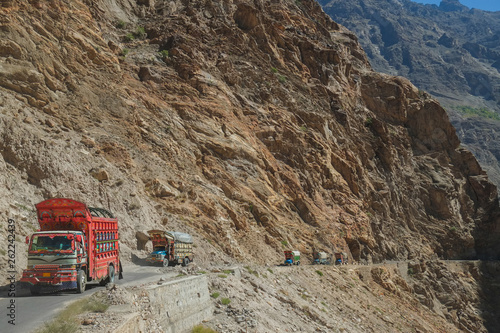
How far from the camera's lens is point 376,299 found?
1239 inches

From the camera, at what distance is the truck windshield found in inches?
466

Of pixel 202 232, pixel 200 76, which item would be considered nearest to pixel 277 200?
pixel 202 232

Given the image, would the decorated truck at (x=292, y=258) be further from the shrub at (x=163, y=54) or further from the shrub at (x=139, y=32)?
the shrub at (x=139, y=32)

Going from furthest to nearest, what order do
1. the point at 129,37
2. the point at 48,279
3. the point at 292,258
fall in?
the point at 129,37 < the point at 292,258 < the point at 48,279

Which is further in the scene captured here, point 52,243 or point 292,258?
point 292,258

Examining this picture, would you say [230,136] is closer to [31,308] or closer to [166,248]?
[166,248]

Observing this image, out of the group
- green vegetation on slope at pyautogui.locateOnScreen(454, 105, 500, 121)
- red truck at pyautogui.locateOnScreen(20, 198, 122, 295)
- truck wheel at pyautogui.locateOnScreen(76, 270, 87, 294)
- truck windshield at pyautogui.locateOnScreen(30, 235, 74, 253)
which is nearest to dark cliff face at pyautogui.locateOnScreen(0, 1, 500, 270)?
red truck at pyautogui.locateOnScreen(20, 198, 122, 295)

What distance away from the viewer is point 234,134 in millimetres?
35656

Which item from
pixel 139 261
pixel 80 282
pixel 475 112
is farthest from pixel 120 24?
pixel 475 112

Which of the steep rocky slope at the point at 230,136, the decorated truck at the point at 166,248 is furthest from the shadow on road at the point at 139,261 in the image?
the decorated truck at the point at 166,248

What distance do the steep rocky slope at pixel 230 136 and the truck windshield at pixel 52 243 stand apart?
11.1ft

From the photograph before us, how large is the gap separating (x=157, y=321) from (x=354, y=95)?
52763mm

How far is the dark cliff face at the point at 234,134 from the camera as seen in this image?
78.8 feet

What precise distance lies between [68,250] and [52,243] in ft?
1.77
